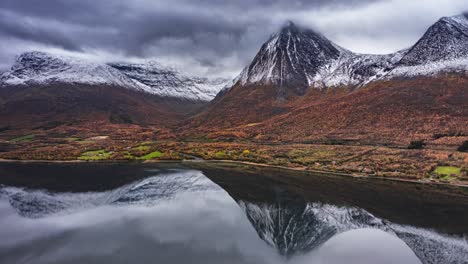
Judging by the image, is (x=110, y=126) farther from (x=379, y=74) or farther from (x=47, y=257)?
(x=47, y=257)

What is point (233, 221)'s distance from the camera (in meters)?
35.3

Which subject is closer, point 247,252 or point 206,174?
point 247,252

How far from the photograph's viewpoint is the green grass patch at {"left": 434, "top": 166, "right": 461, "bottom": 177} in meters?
50.2

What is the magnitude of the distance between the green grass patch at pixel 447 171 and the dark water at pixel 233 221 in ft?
20.9

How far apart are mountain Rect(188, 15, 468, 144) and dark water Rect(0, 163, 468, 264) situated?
4542 cm

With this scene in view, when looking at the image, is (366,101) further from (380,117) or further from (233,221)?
(233,221)

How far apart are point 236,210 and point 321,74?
6728 inches

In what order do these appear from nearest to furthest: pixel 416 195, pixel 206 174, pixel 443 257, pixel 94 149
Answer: pixel 443 257 < pixel 416 195 < pixel 206 174 < pixel 94 149

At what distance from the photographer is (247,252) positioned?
26438mm

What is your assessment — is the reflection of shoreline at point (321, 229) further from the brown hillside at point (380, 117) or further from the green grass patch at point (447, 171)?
the brown hillside at point (380, 117)

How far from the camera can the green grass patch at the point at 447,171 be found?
50.2 metres

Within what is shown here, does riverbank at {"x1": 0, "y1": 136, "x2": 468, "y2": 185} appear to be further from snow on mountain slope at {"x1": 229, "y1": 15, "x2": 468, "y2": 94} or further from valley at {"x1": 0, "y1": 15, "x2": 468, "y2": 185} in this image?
snow on mountain slope at {"x1": 229, "y1": 15, "x2": 468, "y2": 94}

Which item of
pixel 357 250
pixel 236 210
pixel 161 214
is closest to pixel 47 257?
pixel 161 214

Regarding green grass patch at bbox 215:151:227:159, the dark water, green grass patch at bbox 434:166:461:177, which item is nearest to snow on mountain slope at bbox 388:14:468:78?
green grass patch at bbox 434:166:461:177
